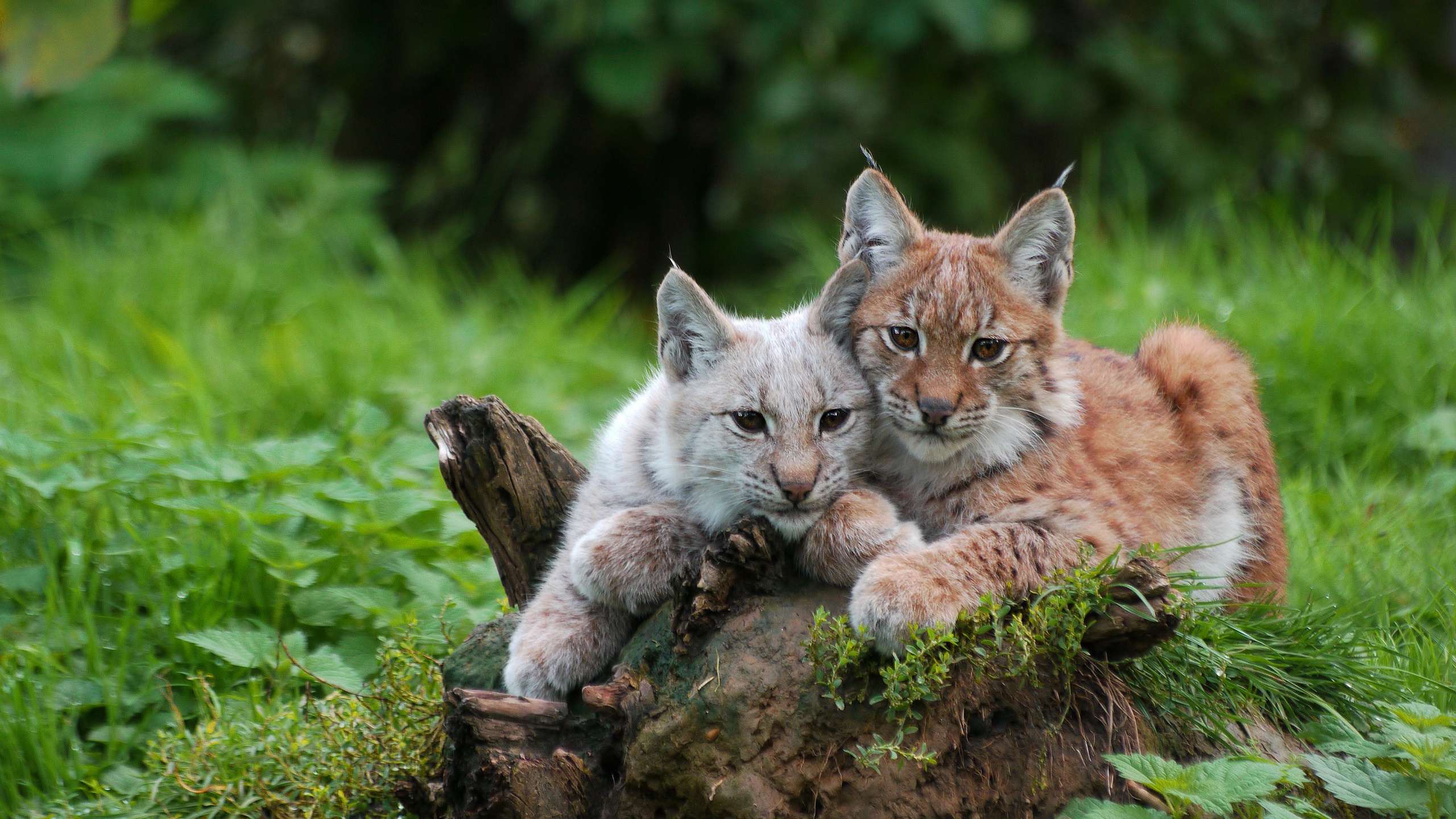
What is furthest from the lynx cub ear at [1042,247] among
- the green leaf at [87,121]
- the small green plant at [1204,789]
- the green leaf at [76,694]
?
the green leaf at [87,121]

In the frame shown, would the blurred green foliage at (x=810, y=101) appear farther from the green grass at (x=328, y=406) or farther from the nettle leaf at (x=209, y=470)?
the nettle leaf at (x=209, y=470)

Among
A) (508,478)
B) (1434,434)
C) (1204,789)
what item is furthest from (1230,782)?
(1434,434)

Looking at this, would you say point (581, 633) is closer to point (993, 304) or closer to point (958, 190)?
point (993, 304)

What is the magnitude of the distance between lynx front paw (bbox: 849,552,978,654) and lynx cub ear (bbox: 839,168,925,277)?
1.15 metres

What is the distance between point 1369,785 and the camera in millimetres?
3037

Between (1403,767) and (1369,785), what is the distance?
0.14 meters

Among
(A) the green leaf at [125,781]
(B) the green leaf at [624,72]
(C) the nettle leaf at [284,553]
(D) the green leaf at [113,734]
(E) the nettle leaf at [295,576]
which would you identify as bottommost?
(A) the green leaf at [125,781]

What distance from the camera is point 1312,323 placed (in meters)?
6.25

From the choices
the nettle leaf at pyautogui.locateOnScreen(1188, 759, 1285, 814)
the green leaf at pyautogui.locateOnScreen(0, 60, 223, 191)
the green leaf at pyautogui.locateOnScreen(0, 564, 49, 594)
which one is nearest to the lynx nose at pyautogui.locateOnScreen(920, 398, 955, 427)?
the nettle leaf at pyautogui.locateOnScreen(1188, 759, 1285, 814)

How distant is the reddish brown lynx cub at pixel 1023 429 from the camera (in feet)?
11.4

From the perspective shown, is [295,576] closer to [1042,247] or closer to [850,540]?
[850,540]

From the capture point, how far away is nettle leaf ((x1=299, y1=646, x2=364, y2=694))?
150 inches

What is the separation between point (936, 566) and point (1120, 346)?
3.75m

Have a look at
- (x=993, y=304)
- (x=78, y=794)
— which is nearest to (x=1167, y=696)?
(x=993, y=304)
